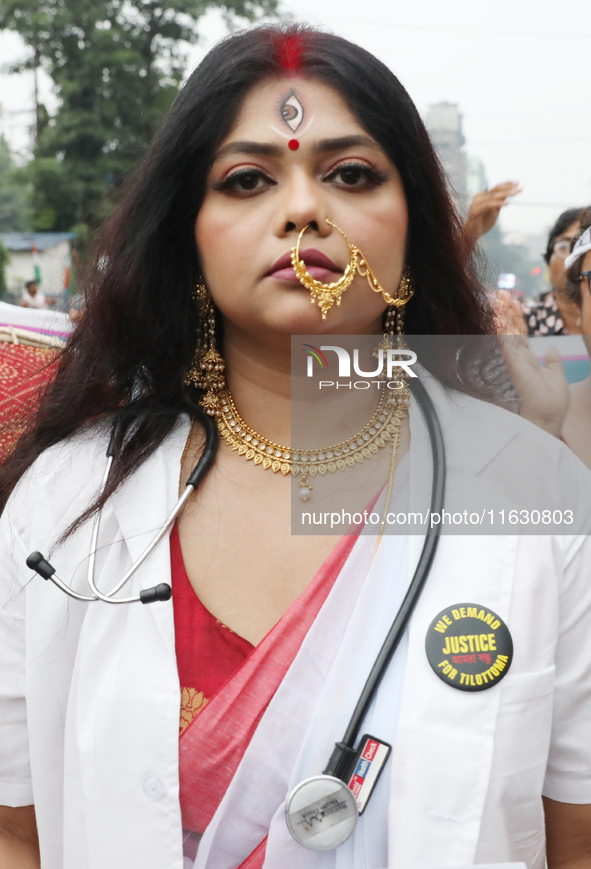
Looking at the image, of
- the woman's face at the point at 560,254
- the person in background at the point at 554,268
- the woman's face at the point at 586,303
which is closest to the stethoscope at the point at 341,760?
the woman's face at the point at 586,303

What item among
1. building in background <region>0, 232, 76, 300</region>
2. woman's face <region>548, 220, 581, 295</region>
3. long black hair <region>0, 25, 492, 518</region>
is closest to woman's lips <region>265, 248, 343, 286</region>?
long black hair <region>0, 25, 492, 518</region>

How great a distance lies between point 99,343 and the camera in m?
1.95

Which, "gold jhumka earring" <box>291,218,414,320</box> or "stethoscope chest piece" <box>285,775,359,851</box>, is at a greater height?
"gold jhumka earring" <box>291,218,414,320</box>

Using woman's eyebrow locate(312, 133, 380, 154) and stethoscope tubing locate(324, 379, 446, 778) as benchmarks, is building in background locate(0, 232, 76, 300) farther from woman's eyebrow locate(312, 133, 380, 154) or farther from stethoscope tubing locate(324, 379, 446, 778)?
stethoscope tubing locate(324, 379, 446, 778)

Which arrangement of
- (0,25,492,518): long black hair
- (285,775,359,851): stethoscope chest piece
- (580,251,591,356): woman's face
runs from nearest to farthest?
(285,775,359,851): stethoscope chest piece < (0,25,492,518): long black hair < (580,251,591,356): woman's face

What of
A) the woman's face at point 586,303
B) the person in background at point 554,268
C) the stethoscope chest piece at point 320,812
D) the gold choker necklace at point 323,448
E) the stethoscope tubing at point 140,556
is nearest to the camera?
the stethoscope chest piece at point 320,812

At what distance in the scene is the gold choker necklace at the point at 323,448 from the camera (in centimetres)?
177

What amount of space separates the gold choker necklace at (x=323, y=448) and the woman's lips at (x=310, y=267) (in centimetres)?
37

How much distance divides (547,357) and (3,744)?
2.21m

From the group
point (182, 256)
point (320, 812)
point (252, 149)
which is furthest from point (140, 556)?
point (252, 149)

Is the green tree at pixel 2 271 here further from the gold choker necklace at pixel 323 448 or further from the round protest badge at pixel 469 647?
the round protest badge at pixel 469 647

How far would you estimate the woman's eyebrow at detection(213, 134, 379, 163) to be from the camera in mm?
1586

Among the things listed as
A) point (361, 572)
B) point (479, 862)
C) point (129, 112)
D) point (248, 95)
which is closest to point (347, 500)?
point (361, 572)

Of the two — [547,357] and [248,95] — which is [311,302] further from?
[547,357]
